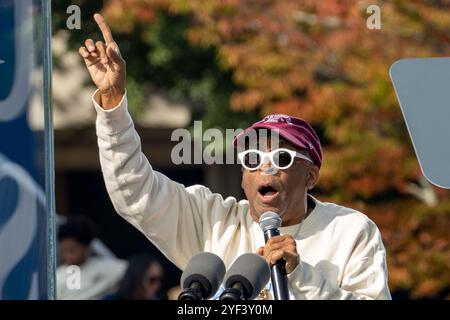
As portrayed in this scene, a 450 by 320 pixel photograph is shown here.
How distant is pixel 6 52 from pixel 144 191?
0.47m

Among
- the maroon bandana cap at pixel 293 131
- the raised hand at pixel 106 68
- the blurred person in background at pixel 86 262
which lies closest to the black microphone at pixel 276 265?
the maroon bandana cap at pixel 293 131

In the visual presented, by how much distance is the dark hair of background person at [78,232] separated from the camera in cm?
542

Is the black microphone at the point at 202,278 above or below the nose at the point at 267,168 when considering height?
below

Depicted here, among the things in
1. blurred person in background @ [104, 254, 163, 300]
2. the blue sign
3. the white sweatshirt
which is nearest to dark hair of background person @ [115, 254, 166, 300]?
blurred person in background @ [104, 254, 163, 300]

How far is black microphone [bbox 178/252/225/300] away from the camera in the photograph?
8.53 ft

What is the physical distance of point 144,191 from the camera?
10.2ft

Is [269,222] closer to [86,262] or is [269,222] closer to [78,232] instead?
[86,262]

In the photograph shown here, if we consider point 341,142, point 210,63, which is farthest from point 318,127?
point 210,63

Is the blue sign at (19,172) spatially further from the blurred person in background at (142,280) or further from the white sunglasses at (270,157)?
the blurred person in background at (142,280)

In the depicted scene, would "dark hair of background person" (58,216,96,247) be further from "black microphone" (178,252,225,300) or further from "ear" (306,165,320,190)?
"black microphone" (178,252,225,300)

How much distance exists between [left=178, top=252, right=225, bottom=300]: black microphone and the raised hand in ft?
1.76

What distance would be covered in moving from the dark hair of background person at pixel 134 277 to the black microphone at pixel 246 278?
268 cm

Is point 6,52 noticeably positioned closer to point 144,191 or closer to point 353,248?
point 144,191
